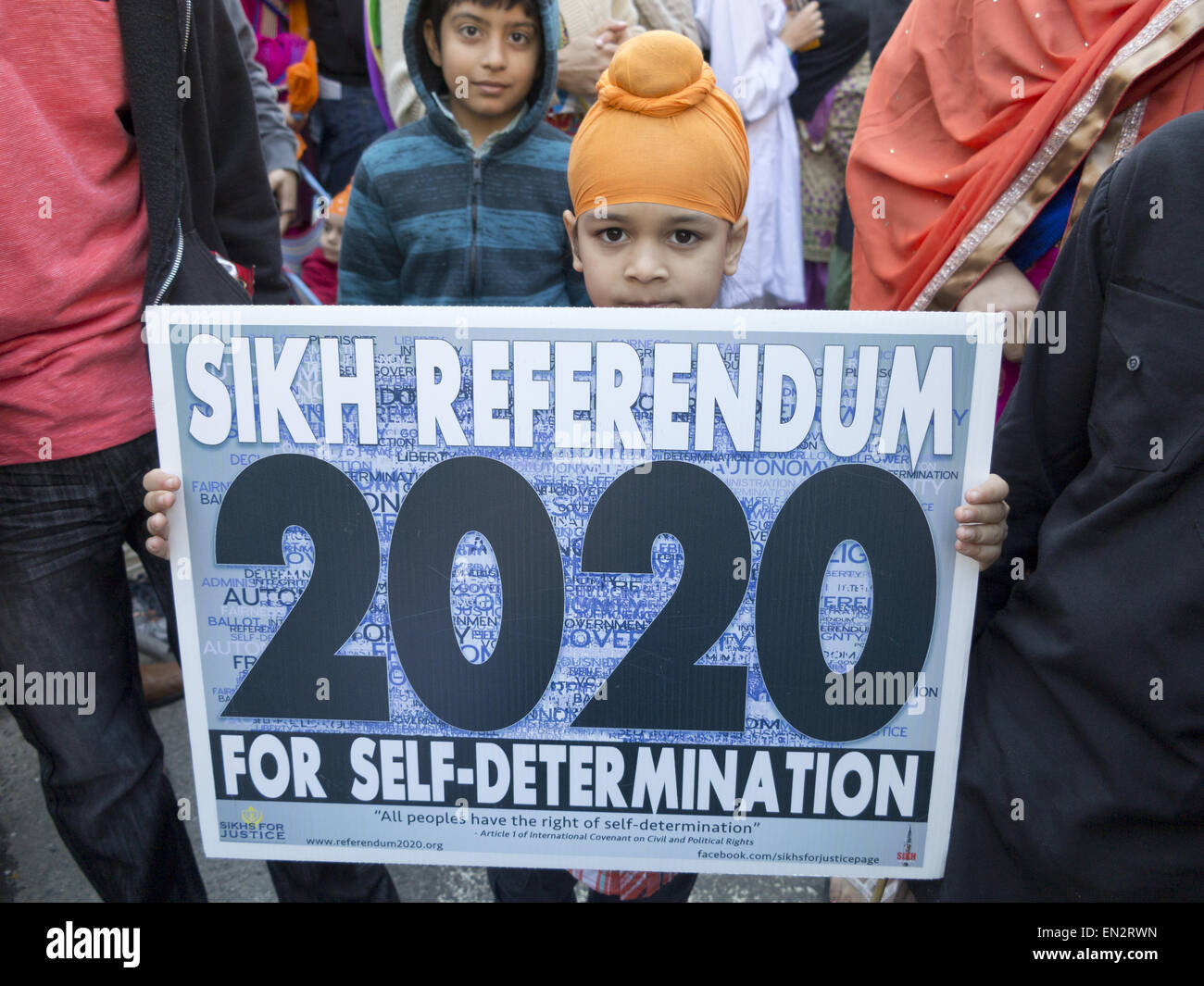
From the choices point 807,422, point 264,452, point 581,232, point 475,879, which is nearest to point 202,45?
point 581,232

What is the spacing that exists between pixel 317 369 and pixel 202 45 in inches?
31.7

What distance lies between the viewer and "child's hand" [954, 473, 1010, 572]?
1.17m

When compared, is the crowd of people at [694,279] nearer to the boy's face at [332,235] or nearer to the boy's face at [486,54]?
the boy's face at [486,54]

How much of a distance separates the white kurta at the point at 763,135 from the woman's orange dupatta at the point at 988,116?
1.41 meters

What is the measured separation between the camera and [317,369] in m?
1.19

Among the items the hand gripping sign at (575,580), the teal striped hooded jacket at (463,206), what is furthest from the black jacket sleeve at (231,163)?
the hand gripping sign at (575,580)

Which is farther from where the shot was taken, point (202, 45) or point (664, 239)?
point (202, 45)

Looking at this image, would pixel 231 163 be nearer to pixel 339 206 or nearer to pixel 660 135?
pixel 660 135

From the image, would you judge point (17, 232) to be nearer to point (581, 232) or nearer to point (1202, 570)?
point (581, 232)

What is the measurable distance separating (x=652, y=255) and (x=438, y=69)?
0.86m

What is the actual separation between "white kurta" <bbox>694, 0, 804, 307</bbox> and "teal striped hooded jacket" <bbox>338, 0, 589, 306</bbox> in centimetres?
135

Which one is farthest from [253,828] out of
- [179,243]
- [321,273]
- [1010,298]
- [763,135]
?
[763,135]

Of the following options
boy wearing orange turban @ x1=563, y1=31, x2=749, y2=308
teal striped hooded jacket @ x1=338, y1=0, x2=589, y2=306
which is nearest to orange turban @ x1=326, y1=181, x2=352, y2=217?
teal striped hooded jacket @ x1=338, y1=0, x2=589, y2=306

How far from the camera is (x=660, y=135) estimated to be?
145 centimetres
